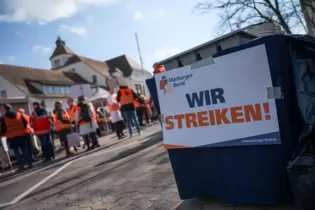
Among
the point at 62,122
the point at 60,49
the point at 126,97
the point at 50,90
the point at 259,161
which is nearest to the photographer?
the point at 259,161

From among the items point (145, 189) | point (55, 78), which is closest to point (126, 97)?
point (145, 189)

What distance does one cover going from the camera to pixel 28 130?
27.4 ft

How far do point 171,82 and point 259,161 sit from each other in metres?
1.18

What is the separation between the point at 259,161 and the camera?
2441 millimetres

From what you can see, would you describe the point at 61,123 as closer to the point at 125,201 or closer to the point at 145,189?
the point at 145,189

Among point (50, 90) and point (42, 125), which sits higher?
point (50, 90)

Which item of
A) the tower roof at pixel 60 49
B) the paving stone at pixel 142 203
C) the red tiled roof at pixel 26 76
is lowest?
the paving stone at pixel 142 203

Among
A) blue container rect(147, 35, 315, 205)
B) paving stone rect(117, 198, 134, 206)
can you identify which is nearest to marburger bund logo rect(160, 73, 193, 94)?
blue container rect(147, 35, 315, 205)

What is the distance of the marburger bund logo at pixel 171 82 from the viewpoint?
9.34ft

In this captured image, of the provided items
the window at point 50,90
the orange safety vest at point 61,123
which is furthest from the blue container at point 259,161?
the window at point 50,90

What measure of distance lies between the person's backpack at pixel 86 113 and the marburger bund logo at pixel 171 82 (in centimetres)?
669

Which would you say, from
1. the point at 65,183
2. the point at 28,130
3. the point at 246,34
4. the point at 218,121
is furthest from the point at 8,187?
the point at 246,34

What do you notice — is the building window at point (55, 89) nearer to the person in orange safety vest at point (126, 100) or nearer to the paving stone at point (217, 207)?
the person in orange safety vest at point (126, 100)

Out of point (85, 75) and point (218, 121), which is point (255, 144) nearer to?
point (218, 121)
